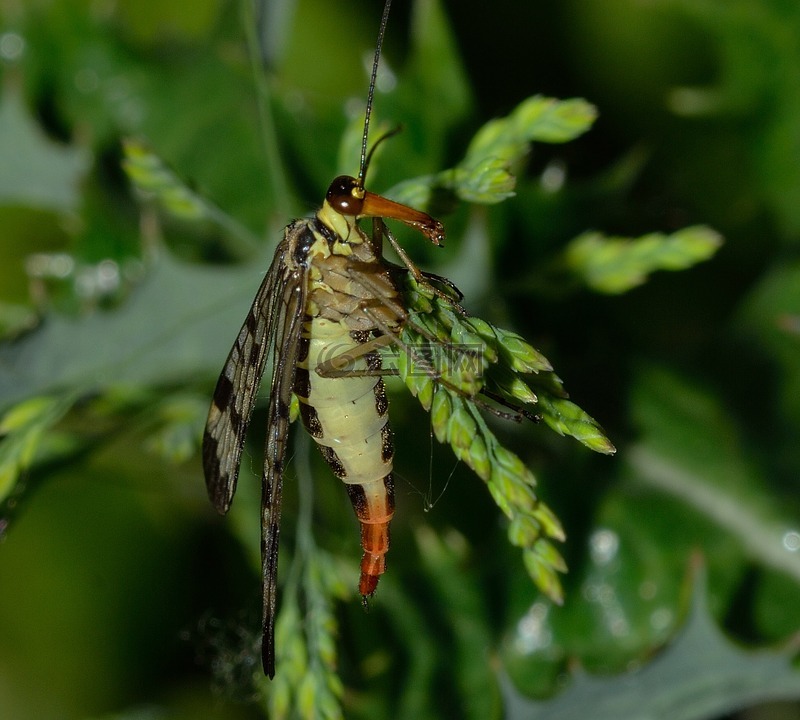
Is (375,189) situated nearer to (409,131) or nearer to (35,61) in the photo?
(409,131)

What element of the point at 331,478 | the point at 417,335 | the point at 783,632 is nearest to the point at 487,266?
the point at 417,335

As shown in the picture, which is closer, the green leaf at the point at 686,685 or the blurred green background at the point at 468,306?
the green leaf at the point at 686,685

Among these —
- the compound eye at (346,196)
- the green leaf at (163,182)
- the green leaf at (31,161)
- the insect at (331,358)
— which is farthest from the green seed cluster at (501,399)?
the green leaf at (31,161)

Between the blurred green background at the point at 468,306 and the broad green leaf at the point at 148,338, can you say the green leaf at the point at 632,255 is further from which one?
the broad green leaf at the point at 148,338

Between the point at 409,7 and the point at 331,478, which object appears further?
the point at 409,7


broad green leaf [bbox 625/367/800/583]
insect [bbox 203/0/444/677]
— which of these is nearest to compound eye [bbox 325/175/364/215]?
insect [bbox 203/0/444/677]

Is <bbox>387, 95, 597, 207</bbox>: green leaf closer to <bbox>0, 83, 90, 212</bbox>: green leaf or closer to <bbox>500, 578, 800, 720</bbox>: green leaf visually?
<bbox>500, 578, 800, 720</bbox>: green leaf
